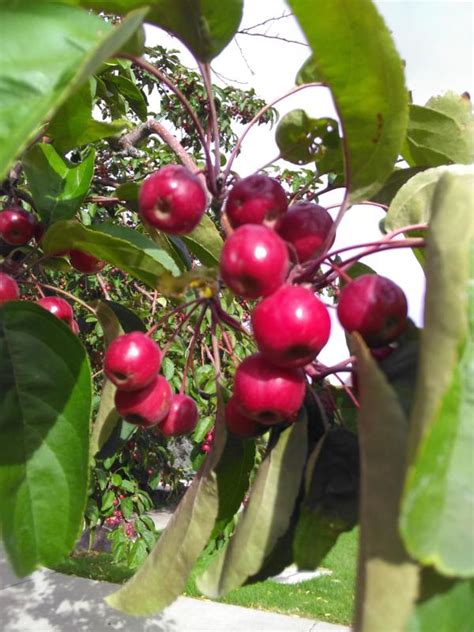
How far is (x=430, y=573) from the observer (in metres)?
0.51

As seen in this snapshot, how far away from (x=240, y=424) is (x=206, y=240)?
405mm

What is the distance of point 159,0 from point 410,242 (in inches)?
16.9

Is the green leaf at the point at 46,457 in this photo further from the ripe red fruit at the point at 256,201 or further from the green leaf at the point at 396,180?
the green leaf at the point at 396,180

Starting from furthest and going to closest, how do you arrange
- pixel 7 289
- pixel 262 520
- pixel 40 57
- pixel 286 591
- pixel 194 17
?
pixel 286 591 → pixel 7 289 → pixel 194 17 → pixel 262 520 → pixel 40 57

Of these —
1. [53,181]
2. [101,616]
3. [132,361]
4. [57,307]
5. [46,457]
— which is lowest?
[101,616]

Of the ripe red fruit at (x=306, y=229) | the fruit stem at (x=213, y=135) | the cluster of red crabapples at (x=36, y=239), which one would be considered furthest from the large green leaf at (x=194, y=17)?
the cluster of red crabapples at (x=36, y=239)

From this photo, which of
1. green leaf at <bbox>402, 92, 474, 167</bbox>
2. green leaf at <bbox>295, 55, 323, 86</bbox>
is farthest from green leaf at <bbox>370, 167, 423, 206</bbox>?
green leaf at <bbox>295, 55, 323, 86</bbox>

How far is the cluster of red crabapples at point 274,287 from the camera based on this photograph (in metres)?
0.72

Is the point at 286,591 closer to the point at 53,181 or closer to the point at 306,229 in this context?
the point at 53,181

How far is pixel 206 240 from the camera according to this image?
3.88 ft

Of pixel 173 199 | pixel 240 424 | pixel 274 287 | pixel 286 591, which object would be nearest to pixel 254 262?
pixel 274 287

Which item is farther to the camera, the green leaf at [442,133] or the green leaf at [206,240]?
the green leaf at [206,240]

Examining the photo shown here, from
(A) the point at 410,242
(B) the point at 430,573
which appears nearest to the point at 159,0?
(A) the point at 410,242

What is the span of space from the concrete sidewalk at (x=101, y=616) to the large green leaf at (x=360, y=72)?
5937 millimetres
